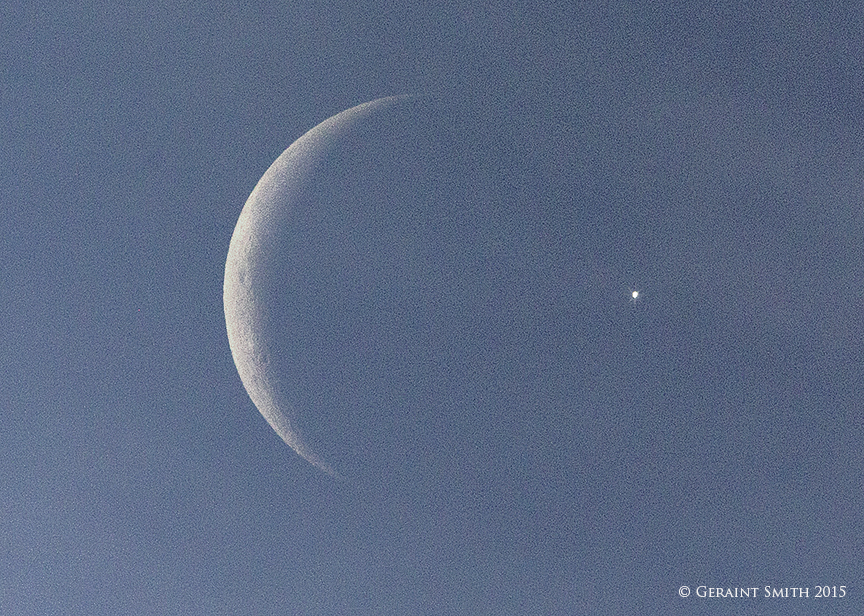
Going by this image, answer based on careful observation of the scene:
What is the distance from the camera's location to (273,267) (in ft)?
8.80

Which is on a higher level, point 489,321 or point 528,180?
point 528,180

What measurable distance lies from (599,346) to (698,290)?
0.52m

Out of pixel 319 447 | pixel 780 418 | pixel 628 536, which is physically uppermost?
pixel 780 418

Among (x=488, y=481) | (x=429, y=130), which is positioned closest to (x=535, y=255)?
(x=429, y=130)

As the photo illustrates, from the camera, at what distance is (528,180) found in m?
2.67

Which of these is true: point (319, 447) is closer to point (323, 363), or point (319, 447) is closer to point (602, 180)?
point (323, 363)

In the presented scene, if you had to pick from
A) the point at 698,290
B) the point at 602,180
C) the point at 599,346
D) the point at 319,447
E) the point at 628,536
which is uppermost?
the point at 602,180

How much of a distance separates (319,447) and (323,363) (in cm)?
40

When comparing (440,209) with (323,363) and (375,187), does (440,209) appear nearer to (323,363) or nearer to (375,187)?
(375,187)

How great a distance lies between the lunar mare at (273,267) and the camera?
106 inches

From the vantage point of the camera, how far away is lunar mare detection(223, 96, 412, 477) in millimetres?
2686

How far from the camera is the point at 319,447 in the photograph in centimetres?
273

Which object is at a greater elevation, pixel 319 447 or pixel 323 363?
pixel 323 363

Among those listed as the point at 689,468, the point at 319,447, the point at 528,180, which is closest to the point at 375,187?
the point at 528,180
